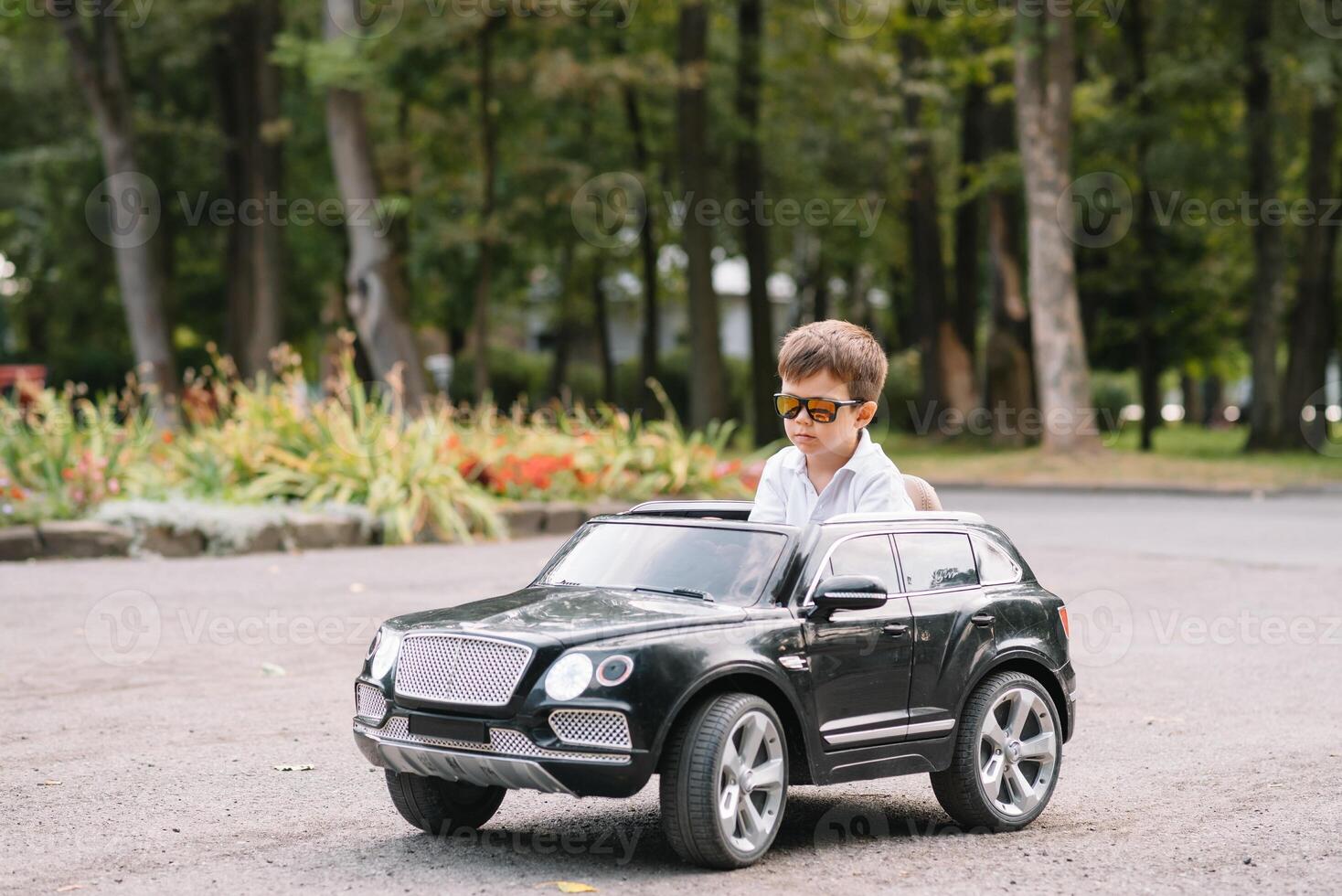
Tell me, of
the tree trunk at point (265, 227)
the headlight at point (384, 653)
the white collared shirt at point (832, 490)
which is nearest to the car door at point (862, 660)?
the white collared shirt at point (832, 490)

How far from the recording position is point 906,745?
5.92m

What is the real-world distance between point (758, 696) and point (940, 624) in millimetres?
952

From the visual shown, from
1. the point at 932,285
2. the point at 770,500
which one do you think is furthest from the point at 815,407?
the point at 932,285

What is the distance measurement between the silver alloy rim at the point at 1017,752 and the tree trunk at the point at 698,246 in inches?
993

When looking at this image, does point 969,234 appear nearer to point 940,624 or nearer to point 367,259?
point 367,259

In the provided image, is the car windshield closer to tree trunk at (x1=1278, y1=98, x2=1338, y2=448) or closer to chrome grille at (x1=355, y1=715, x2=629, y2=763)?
chrome grille at (x1=355, y1=715, x2=629, y2=763)

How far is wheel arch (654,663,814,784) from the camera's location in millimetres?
5180

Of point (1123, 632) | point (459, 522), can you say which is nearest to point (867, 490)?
point (1123, 632)

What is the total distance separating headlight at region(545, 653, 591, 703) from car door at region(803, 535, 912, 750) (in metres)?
0.87

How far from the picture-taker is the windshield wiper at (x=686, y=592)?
18.7 feet

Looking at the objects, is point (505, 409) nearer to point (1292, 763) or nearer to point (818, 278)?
point (818, 278)

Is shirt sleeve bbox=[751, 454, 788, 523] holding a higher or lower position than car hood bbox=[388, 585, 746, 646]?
higher

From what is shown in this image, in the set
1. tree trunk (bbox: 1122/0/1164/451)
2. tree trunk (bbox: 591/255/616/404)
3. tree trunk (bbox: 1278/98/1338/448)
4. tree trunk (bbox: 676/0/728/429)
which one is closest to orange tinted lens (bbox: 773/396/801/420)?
tree trunk (bbox: 676/0/728/429)

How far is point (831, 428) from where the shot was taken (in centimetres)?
622
